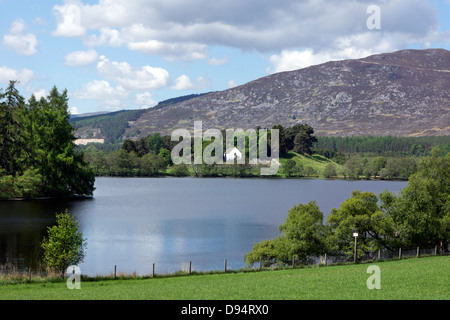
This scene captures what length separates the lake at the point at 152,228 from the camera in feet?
156

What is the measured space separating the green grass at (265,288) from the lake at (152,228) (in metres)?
11.2

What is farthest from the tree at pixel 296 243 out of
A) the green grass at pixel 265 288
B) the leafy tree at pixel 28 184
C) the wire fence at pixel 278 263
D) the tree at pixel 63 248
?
the leafy tree at pixel 28 184

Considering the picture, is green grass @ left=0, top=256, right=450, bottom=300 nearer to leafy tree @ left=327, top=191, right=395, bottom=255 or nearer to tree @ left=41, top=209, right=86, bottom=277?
tree @ left=41, top=209, right=86, bottom=277

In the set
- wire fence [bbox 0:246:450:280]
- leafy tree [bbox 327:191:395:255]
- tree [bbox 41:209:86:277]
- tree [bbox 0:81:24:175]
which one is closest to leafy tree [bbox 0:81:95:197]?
tree [bbox 0:81:24:175]

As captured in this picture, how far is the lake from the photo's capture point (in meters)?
47.6

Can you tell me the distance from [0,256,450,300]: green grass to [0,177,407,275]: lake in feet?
36.7

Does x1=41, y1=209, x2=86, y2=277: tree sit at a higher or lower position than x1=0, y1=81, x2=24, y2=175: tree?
lower

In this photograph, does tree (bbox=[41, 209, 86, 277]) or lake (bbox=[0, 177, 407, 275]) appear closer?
tree (bbox=[41, 209, 86, 277])

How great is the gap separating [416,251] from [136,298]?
3135cm

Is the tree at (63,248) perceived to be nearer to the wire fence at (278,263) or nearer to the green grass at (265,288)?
the green grass at (265,288)

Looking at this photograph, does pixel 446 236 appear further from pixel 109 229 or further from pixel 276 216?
pixel 109 229

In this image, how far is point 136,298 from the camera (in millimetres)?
Result: 24875

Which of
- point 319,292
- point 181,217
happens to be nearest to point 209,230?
point 181,217

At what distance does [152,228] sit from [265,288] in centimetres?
4229
